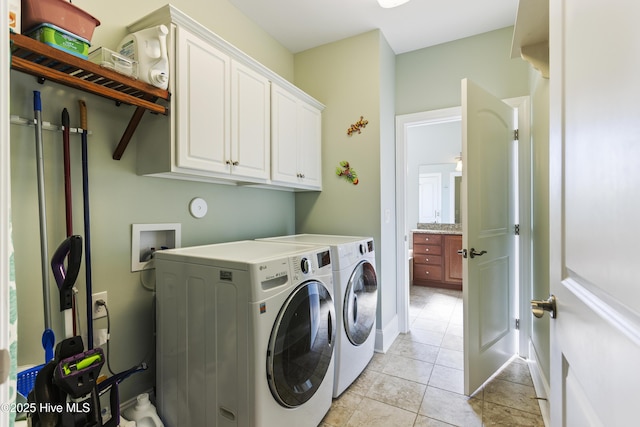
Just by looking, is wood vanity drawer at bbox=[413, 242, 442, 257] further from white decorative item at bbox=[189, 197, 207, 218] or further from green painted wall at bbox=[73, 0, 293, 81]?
white decorative item at bbox=[189, 197, 207, 218]

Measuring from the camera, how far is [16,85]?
114 cm

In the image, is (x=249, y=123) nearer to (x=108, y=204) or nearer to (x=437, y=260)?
(x=108, y=204)

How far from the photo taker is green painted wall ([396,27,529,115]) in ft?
7.95

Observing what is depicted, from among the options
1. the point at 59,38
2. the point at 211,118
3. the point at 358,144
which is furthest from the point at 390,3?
the point at 59,38

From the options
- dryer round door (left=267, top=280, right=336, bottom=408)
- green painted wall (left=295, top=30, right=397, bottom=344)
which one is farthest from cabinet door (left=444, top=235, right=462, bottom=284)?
dryer round door (left=267, top=280, right=336, bottom=408)

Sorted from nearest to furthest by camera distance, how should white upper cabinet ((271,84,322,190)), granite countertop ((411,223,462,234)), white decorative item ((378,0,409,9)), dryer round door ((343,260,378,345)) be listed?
dryer round door ((343,260,378,345))
white decorative item ((378,0,409,9))
white upper cabinet ((271,84,322,190))
granite countertop ((411,223,462,234))

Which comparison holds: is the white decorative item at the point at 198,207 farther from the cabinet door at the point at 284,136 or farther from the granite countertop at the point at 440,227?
the granite countertop at the point at 440,227

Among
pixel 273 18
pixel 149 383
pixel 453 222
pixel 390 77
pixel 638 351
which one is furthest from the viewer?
pixel 453 222

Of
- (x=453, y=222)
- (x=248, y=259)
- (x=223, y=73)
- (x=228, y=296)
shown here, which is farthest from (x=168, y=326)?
(x=453, y=222)

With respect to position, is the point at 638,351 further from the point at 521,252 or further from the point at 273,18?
the point at 273,18

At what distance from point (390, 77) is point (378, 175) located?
1032mm

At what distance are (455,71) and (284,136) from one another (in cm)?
174

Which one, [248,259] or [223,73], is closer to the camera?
[248,259]

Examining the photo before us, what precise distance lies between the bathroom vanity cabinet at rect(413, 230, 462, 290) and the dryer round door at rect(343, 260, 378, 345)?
2515mm
